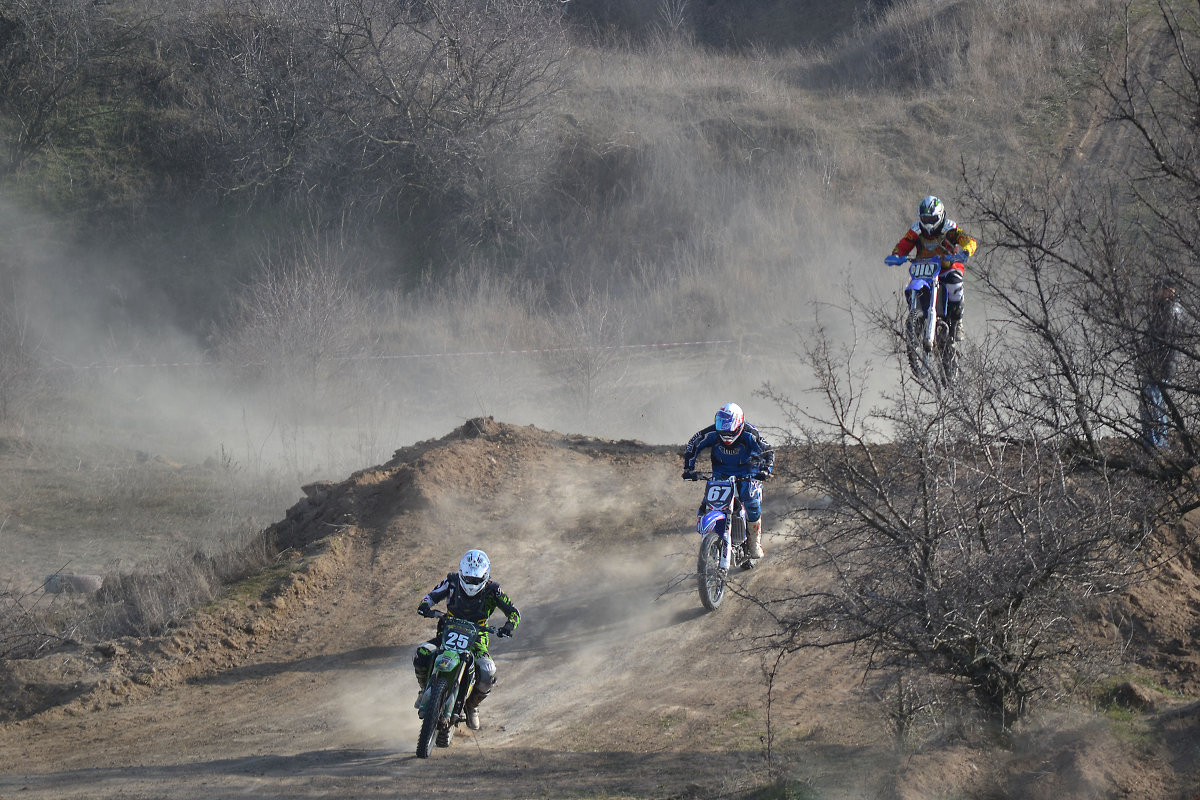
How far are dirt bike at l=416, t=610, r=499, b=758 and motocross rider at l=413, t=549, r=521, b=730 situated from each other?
6 cm

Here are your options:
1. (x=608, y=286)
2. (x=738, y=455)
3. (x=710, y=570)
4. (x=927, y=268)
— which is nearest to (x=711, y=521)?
(x=710, y=570)

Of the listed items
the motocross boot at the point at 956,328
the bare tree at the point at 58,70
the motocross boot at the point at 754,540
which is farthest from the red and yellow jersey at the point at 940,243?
the bare tree at the point at 58,70

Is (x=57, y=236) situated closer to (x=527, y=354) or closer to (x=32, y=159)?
(x=32, y=159)

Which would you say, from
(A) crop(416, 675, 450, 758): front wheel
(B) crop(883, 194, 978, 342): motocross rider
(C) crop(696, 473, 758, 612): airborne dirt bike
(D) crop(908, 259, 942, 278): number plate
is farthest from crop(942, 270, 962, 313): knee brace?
(A) crop(416, 675, 450, 758): front wheel

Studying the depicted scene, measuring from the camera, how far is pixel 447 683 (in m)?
7.80

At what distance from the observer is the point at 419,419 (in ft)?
76.4

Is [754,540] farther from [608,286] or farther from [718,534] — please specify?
[608,286]

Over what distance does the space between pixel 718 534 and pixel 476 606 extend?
2.59m

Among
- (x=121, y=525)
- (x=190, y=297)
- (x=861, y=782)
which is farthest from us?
(x=190, y=297)

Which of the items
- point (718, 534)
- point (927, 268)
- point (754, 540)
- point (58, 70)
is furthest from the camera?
point (58, 70)

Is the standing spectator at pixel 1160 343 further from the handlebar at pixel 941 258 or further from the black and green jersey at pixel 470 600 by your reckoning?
the handlebar at pixel 941 258

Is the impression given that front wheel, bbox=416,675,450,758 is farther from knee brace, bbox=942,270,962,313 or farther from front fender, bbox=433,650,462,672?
knee brace, bbox=942,270,962,313

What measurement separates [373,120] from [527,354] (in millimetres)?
10930

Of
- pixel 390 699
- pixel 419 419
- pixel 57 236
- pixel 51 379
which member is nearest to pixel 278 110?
pixel 57 236
